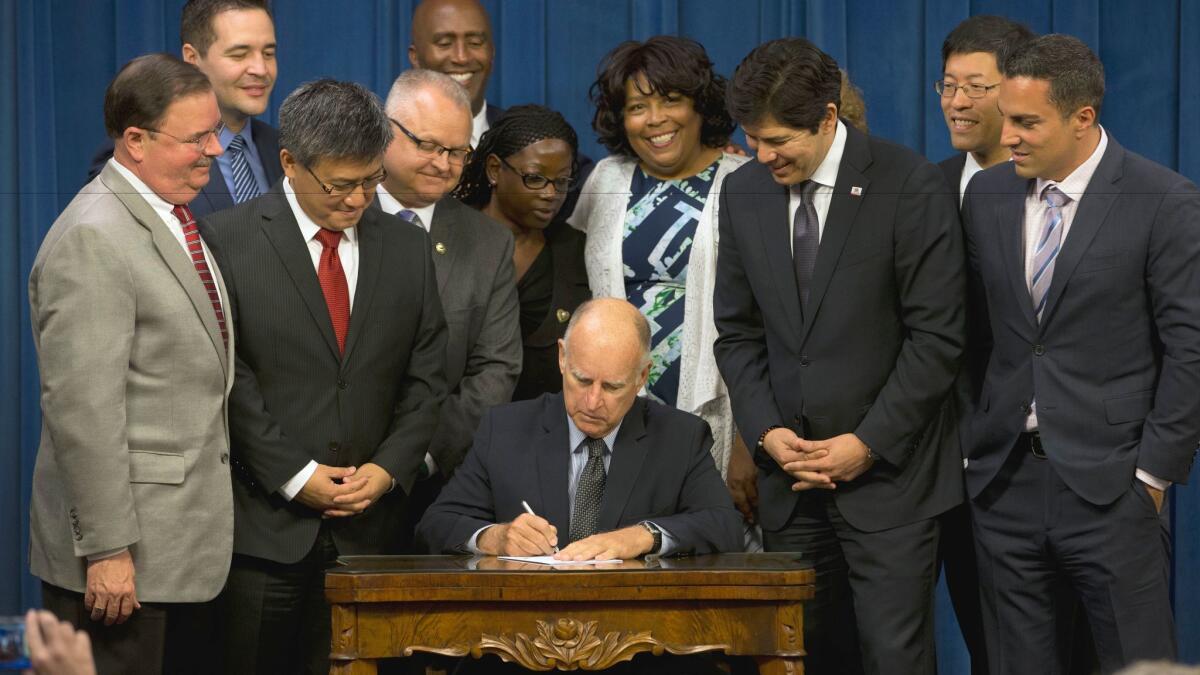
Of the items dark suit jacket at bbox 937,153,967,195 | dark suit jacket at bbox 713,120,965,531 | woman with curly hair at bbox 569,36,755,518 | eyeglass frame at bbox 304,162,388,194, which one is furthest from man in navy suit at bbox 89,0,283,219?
dark suit jacket at bbox 937,153,967,195

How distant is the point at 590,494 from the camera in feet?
10.0

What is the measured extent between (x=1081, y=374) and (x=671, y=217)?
951 millimetres

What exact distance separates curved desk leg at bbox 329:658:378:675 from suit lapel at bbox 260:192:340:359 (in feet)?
2.16

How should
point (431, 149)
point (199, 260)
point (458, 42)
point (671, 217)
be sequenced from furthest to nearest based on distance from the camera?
1. point (458, 42)
2. point (671, 217)
3. point (431, 149)
4. point (199, 260)

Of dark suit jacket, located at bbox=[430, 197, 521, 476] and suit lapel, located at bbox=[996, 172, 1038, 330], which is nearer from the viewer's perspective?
suit lapel, located at bbox=[996, 172, 1038, 330]

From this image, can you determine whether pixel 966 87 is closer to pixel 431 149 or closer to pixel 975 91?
pixel 975 91

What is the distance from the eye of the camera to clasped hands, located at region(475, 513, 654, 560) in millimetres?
2809

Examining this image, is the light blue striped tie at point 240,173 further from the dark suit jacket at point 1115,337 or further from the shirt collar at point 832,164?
the dark suit jacket at point 1115,337

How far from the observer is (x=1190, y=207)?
9.69 ft

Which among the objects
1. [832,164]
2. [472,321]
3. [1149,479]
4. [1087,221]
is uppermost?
[832,164]

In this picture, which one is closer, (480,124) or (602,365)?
(602,365)

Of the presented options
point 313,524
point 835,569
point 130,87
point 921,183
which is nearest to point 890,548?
point 835,569

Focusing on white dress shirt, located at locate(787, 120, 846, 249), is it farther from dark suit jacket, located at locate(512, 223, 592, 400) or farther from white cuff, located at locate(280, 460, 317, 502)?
white cuff, located at locate(280, 460, 317, 502)

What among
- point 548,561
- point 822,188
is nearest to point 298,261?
point 548,561
